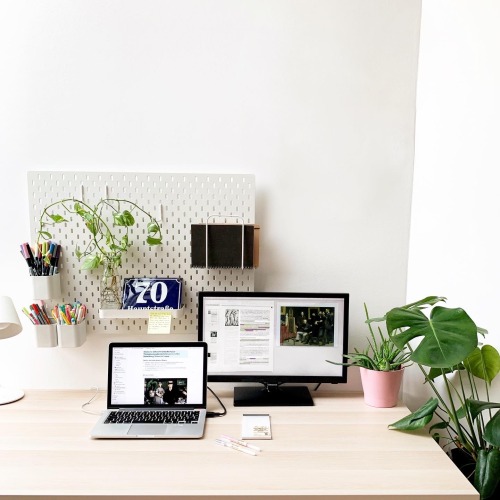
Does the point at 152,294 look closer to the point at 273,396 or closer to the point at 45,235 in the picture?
the point at 45,235

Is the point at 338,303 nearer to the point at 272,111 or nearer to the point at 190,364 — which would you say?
the point at 190,364

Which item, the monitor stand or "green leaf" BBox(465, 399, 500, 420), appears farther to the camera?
the monitor stand

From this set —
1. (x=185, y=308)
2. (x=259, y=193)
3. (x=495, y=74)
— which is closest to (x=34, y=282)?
(x=185, y=308)

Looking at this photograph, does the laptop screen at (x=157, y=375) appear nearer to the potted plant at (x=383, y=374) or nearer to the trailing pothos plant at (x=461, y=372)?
the potted plant at (x=383, y=374)

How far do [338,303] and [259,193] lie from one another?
495mm

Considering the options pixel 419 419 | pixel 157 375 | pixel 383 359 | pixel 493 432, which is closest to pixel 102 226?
pixel 157 375

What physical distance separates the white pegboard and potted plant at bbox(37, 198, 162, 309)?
22mm

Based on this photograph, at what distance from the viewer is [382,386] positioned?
154cm

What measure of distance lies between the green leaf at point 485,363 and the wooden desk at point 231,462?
9.6 inches

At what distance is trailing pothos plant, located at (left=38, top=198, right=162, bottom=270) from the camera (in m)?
1.60

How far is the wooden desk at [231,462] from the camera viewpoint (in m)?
1.08

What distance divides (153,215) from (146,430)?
2.40ft

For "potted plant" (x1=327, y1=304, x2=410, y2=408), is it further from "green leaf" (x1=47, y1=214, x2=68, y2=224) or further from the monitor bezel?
"green leaf" (x1=47, y1=214, x2=68, y2=224)

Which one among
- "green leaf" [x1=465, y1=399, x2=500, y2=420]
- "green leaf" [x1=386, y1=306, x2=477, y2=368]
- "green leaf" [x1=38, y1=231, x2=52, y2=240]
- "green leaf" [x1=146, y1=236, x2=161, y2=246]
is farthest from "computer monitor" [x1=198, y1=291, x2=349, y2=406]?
"green leaf" [x1=38, y1=231, x2=52, y2=240]
